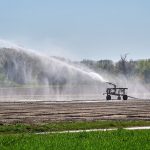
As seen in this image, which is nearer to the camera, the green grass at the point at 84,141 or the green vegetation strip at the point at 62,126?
the green grass at the point at 84,141

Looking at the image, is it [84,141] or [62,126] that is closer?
[84,141]

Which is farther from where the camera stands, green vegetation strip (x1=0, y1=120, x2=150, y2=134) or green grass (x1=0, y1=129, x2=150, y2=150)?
green vegetation strip (x1=0, y1=120, x2=150, y2=134)

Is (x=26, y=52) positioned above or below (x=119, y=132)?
above

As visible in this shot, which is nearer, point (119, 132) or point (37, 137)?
point (37, 137)

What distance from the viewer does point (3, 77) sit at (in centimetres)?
15175

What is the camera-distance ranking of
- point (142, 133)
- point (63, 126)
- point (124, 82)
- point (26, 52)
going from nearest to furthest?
point (142, 133) → point (63, 126) → point (26, 52) → point (124, 82)

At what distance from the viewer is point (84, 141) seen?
23.0 metres

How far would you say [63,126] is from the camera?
31625 mm

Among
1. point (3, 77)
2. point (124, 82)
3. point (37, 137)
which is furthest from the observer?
point (3, 77)

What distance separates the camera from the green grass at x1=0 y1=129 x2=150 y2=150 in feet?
68.9

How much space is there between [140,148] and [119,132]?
6009mm

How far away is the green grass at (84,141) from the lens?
21.0 m

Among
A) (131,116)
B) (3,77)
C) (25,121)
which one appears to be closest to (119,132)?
(25,121)

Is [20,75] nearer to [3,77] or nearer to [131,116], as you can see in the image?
[3,77]
